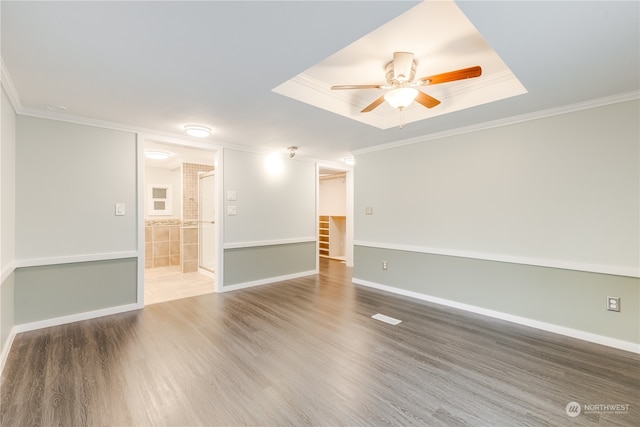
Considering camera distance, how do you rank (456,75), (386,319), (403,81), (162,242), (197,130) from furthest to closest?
(162,242) < (197,130) < (386,319) < (403,81) < (456,75)

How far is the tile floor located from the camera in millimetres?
4098

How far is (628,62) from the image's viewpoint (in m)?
1.97

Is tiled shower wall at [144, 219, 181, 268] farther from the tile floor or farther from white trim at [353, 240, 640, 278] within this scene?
white trim at [353, 240, 640, 278]

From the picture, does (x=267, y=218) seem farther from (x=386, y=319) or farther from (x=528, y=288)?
(x=528, y=288)

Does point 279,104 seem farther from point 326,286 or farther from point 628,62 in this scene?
point 326,286

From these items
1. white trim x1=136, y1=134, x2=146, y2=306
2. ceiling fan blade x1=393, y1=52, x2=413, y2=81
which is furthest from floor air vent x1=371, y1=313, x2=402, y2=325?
white trim x1=136, y1=134, x2=146, y2=306

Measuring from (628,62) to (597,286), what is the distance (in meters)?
Result: 1.94

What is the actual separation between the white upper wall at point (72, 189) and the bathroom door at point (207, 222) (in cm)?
202

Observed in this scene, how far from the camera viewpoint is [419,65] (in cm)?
242

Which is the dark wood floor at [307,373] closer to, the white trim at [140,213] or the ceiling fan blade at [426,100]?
the white trim at [140,213]

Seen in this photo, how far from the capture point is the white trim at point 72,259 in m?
2.84

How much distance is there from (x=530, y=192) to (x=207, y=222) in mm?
5303

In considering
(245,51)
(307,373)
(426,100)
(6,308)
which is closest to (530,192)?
(426,100)

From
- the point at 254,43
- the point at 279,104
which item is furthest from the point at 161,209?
the point at 254,43
